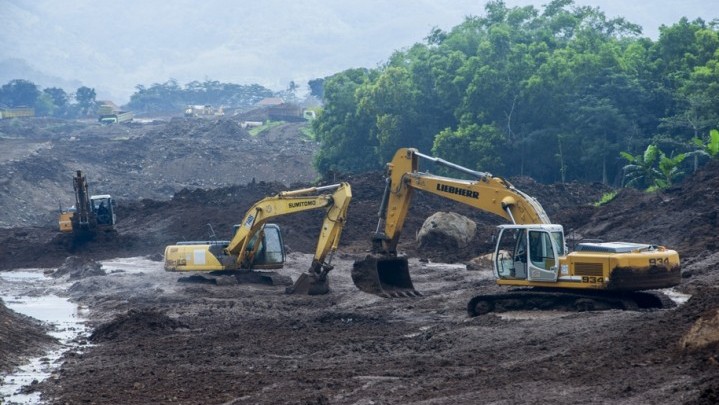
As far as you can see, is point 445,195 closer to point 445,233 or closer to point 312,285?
point 312,285

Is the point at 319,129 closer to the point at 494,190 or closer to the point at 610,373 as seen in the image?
the point at 494,190

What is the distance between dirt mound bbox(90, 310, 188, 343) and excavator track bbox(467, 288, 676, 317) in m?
6.68

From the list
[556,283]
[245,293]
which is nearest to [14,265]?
[245,293]

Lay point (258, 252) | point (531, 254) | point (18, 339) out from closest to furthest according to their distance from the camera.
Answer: point (531, 254) → point (18, 339) → point (258, 252)

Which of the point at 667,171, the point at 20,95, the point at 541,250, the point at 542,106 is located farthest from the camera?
the point at 20,95

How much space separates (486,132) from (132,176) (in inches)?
1243

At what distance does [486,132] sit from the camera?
199ft

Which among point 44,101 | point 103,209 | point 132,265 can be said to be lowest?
point 132,265

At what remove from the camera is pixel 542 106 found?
61.7 metres

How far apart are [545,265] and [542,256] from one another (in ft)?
0.68

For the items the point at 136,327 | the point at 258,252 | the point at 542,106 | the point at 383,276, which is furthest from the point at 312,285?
the point at 542,106

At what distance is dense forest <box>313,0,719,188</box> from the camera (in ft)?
179

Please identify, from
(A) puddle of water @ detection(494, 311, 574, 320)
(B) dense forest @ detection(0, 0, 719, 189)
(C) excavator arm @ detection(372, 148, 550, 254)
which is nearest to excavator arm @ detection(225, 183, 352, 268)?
(C) excavator arm @ detection(372, 148, 550, 254)

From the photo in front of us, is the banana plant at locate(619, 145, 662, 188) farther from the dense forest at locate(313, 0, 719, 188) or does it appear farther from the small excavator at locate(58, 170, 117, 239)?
the small excavator at locate(58, 170, 117, 239)
